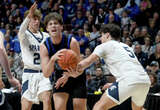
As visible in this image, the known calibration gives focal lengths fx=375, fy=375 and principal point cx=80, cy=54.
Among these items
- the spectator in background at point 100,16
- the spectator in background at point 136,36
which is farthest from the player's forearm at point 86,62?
the spectator in background at point 100,16

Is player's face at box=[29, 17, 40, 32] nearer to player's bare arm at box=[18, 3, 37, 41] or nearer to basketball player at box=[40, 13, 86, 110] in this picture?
player's bare arm at box=[18, 3, 37, 41]

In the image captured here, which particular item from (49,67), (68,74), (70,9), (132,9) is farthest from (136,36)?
(49,67)

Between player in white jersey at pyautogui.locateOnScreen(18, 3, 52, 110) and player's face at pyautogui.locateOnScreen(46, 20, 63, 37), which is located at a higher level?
player's face at pyautogui.locateOnScreen(46, 20, 63, 37)

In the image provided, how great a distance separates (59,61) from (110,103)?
876mm

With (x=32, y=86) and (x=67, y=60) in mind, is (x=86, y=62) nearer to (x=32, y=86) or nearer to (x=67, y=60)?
(x=67, y=60)

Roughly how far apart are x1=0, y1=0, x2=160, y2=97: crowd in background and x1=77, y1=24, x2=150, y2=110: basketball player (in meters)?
2.89

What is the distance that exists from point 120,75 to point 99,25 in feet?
20.1

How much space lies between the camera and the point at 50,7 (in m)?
13.6

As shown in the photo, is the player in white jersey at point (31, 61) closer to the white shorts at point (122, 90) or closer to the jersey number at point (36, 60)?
the jersey number at point (36, 60)

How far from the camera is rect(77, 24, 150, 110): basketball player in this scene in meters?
4.84

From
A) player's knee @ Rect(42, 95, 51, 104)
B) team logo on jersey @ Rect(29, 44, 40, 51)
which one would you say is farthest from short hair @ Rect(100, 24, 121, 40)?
team logo on jersey @ Rect(29, 44, 40, 51)

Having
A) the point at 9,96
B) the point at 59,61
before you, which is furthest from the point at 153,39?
the point at 59,61

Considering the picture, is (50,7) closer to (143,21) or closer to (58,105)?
(143,21)

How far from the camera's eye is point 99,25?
10930mm
